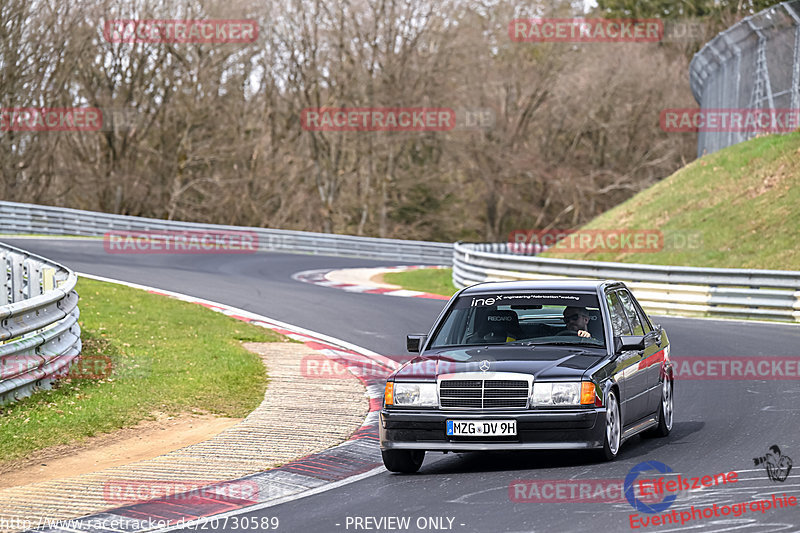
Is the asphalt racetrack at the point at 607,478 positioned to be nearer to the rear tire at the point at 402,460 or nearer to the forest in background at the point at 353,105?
the rear tire at the point at 402,460

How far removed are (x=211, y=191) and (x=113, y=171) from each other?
17.6 ft

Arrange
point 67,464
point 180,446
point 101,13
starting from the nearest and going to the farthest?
1. point 67,464
2. point 180,446
3. point 101,13

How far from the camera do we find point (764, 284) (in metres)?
21.4

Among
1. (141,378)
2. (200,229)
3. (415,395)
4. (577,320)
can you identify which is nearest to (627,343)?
(577,320)

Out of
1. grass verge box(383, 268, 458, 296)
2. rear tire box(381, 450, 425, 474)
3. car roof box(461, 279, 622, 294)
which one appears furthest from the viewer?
grass verge box(383, 268, 458, 296)

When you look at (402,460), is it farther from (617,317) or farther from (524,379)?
(617,317)

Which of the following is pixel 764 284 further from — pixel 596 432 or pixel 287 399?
pixel 596 432

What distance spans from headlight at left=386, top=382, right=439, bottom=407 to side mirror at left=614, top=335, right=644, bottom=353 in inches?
66.5

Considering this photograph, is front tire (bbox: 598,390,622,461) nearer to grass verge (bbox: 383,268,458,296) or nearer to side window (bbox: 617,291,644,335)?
side window (bbox: 617,291,644,335)

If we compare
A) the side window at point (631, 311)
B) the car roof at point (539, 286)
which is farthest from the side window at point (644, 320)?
the car roof at point (539, 286)

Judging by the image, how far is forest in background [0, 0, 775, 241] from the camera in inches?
2079

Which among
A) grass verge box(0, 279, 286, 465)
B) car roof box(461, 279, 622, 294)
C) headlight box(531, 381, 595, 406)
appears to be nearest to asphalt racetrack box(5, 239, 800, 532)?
headlight box(531, 381, 595, 406)

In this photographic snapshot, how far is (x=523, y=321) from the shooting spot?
30.2 feet

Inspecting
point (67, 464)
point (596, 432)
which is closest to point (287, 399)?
point (67, 464)
